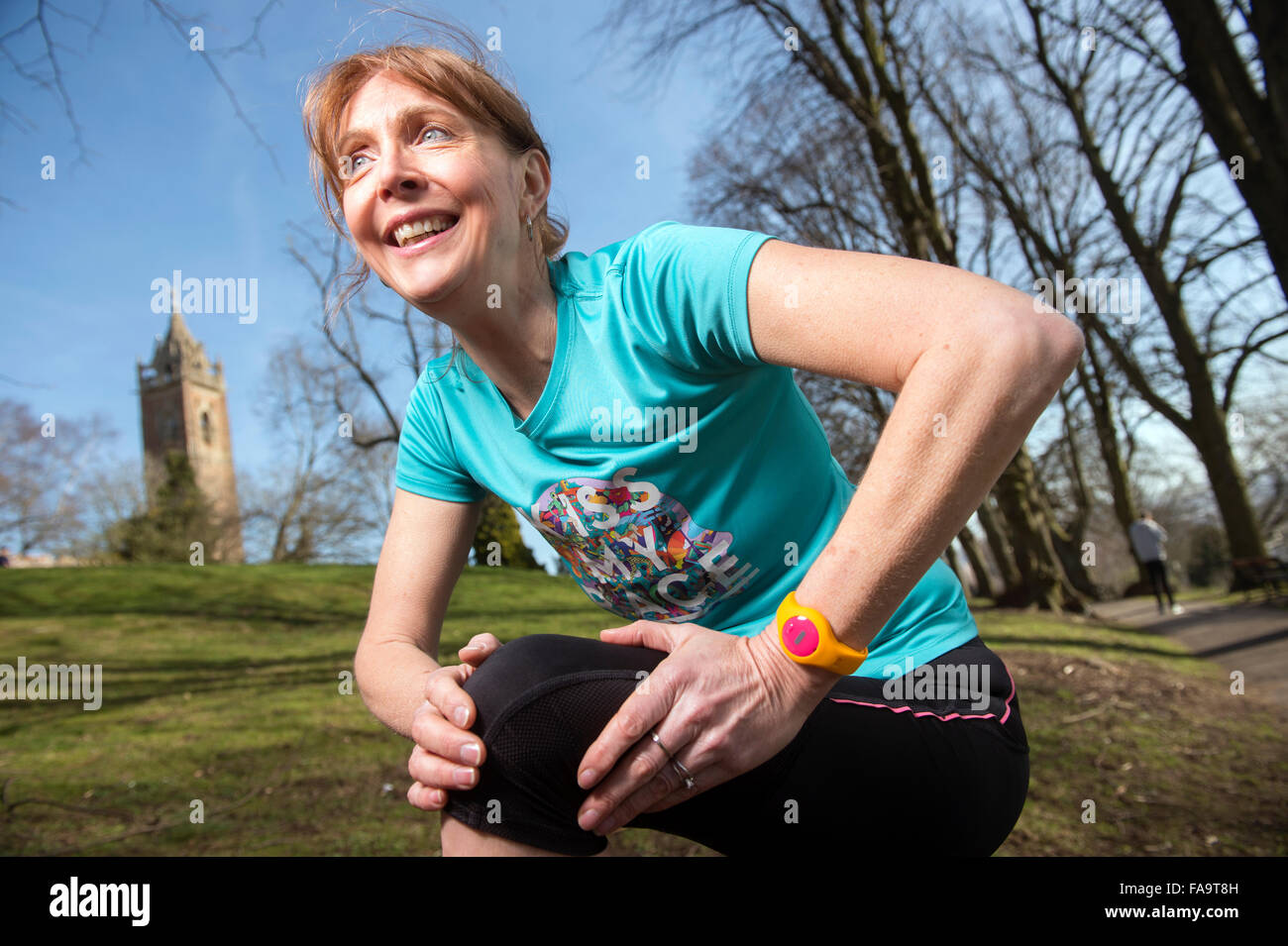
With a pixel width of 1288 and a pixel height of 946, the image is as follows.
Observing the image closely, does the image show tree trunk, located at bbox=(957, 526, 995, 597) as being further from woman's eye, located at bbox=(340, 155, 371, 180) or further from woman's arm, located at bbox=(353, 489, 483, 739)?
woman's eye, located at bbox=(340, 155, 371, 180)

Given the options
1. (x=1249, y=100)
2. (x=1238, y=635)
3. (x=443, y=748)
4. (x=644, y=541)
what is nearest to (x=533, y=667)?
(x=443, y=748)

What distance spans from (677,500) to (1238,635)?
11.3 metres

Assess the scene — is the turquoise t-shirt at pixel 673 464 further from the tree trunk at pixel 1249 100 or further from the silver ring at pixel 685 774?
the tree trunk at pixel 1249 100

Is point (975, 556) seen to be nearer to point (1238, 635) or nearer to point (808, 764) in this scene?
point (1238, 635)

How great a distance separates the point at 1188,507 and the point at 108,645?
3258 centimetres

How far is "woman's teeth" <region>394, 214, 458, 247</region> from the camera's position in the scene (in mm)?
1538

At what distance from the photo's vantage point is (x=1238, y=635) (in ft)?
32.8

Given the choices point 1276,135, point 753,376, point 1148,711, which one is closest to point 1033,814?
point 1148,711

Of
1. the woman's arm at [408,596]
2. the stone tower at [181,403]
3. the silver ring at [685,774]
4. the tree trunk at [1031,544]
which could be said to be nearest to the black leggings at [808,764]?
the silver ring at [685,774]

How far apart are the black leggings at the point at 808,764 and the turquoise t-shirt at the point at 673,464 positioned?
0.45 feet
